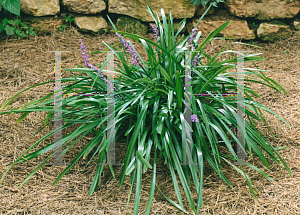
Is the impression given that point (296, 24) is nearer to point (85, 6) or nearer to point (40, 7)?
point (85, 6)

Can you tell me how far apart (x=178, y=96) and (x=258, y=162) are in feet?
2.36

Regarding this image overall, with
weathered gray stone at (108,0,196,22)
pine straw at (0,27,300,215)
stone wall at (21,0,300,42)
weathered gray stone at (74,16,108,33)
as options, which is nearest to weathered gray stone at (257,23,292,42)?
stone wall at (21,0,300,42)

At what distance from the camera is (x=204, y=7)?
3.10 m

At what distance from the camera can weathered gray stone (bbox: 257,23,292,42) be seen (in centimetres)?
316

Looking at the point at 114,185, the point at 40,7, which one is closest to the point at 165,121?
the point at 114,185

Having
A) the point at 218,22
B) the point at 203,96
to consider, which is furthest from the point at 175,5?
the point at 203,96

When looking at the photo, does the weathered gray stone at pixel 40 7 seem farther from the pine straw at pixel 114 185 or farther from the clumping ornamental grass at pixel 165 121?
the clumping ornamental grass at pixel 165 121

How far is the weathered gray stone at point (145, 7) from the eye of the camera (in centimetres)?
306

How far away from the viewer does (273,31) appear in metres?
3.18

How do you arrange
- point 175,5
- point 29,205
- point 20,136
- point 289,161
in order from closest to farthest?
point 29,205, point 289,161, point 20,136, point 175,5

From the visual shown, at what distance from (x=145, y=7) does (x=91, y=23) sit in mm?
619

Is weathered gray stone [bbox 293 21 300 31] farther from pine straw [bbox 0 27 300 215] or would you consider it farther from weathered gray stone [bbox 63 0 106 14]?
weathered gray stone [bbox 63 0 106 14]

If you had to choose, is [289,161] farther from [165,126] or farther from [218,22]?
[218,22]

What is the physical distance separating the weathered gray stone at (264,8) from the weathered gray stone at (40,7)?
1.87 meters
